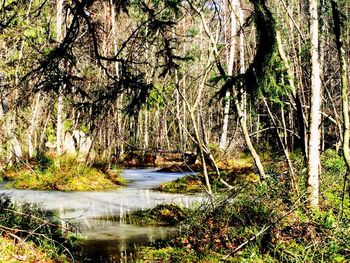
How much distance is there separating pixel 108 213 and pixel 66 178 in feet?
14.3

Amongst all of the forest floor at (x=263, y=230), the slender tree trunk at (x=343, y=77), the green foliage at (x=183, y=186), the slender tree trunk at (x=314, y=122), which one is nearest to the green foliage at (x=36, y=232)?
the forest floor at (x=263, y=230)

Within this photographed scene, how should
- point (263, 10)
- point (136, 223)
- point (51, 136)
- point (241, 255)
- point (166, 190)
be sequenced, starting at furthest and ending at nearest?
1. point (51, 136)
2. point (166, 190)
3. point (136, 223)
4. point (241, 255)
5. point (263, 10)

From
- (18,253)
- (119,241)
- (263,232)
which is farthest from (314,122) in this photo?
(18,253)

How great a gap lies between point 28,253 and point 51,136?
15.8 metres

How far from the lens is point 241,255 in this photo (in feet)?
18.0

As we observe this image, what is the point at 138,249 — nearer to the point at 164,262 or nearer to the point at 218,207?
the point at 164,262

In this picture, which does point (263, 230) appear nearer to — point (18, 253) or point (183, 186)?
point (18, 253)

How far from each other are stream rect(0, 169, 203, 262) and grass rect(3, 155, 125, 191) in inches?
23.7

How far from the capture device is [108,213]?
9.64m

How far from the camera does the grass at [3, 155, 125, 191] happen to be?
13211mm

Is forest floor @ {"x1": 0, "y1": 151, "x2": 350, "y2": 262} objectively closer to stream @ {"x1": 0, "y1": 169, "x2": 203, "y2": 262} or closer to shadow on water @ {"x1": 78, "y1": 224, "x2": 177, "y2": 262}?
shadow on water @ {"x1": 78, "y1": 224, "x2": 177, "y2": 262}

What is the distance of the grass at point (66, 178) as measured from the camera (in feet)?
43.3

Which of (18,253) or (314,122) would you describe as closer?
(18,253)

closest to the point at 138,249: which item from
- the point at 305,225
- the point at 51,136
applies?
the point at 305,225
